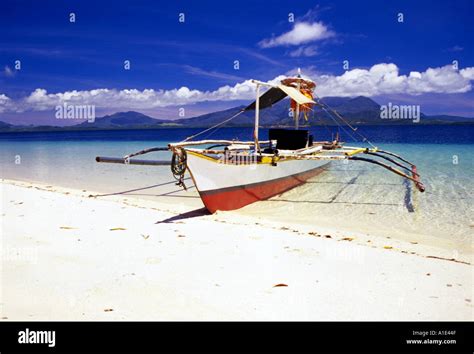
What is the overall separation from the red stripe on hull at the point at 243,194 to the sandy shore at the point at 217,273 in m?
1.04

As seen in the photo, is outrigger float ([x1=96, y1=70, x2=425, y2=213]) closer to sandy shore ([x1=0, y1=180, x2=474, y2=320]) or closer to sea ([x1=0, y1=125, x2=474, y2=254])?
sea ([x1=0, y1=125, x2=474, y2=254])

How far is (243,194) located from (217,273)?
13.4ft

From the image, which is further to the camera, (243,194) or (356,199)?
(356,199)

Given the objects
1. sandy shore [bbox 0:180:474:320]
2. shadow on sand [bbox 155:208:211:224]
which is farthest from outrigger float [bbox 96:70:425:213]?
sandy shore [bbox 0:180:474:320]

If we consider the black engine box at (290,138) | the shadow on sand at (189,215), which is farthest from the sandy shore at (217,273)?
the black engine box at (290,138)

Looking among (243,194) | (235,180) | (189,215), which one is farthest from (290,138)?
(189,215)

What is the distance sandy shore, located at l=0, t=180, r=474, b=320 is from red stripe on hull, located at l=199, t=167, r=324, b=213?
1044 mm

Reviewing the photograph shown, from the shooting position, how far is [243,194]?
761 cm

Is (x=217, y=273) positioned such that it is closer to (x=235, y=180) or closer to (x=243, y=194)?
(x=235, y=180)

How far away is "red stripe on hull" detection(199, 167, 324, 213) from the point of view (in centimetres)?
676

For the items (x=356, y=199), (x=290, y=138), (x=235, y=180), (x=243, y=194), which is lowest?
(x=356, y=199)

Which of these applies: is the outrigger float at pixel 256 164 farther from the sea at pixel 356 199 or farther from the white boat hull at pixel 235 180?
the sea at pixel 356 199
